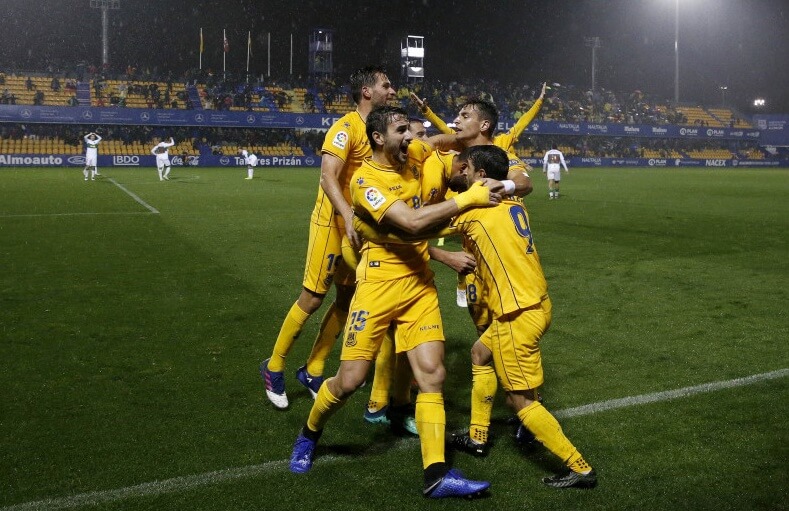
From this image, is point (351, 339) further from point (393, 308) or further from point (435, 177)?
point (435, 177)

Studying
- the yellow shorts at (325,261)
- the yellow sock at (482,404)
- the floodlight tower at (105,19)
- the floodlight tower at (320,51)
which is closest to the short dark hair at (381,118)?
the yellow shorts at (325,261)

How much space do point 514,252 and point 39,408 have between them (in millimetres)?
3540

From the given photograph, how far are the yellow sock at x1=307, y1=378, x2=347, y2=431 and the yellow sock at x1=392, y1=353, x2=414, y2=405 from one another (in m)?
0.86

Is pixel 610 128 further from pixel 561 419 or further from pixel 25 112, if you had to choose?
pixel 561 419

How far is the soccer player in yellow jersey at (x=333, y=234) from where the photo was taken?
17.2 ft

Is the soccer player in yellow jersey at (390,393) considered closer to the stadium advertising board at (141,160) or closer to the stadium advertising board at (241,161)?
the stadium advertising board at (141,160)

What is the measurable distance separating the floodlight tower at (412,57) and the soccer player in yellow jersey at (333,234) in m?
54.2

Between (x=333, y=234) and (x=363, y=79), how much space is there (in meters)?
1.15

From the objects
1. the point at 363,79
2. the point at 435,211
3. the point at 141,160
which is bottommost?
the point at 435,211

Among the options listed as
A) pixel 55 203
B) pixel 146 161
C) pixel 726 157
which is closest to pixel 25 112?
pixel 146 161

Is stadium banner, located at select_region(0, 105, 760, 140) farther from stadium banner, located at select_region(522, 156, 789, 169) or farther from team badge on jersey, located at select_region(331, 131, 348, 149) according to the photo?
team badge on jersey, located at select_region(331, 131, 348, 149)

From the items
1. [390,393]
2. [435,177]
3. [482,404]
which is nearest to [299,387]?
[390,393]

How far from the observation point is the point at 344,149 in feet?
16.9

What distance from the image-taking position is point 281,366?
17.9 feet
